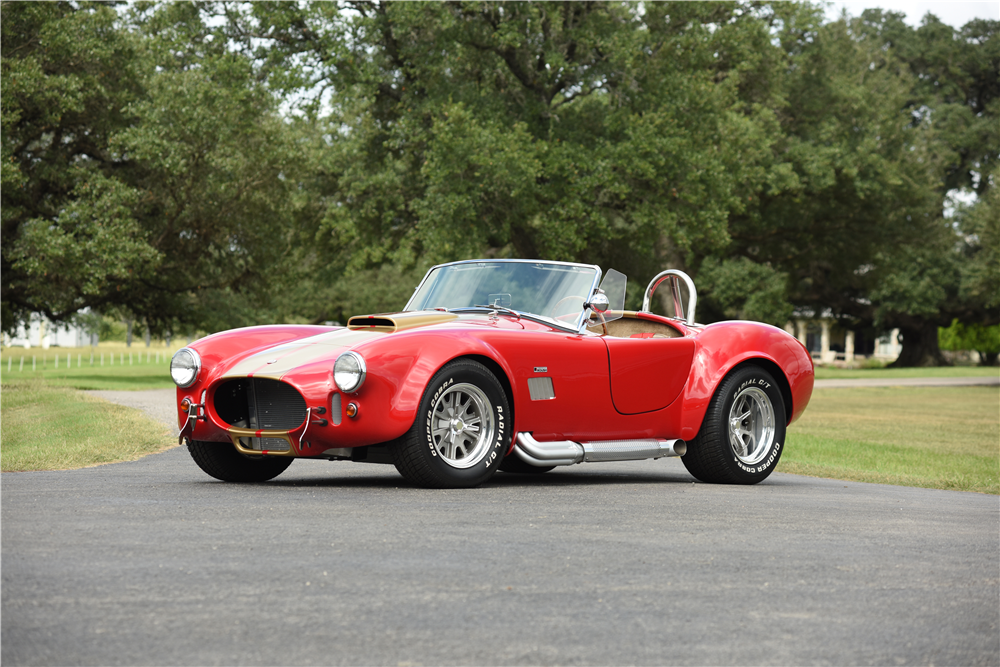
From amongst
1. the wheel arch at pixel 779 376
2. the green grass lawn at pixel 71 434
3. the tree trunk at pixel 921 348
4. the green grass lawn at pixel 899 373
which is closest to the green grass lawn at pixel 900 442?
the wheel arch at pixel 779 376

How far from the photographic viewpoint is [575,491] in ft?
24.2

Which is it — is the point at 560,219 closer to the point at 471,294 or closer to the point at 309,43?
the point at 309,43

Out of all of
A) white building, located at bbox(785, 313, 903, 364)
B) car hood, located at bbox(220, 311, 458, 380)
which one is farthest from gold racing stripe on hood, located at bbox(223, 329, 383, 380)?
white building, located at bbox(785, 313, 903, 364)

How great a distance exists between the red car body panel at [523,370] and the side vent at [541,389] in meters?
→ 0.02

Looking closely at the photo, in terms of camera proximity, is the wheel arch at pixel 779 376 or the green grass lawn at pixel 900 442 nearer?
the wheel arch at pixel 779 376

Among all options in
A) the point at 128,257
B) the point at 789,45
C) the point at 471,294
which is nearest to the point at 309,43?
the point at 128,257

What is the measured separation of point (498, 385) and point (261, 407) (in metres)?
1.52

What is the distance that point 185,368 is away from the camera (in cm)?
755

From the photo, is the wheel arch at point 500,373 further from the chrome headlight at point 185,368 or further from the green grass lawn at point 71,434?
the green grass lawn at point 71,434

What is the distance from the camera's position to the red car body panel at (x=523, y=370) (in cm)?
683

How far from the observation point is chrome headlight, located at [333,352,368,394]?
673 centimetres

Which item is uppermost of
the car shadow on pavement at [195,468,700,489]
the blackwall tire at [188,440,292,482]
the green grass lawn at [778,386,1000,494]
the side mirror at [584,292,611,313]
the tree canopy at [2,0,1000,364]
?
the tree canopy at [2,0,1000,364]

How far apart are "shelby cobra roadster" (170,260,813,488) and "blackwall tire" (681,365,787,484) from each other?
0.04ft

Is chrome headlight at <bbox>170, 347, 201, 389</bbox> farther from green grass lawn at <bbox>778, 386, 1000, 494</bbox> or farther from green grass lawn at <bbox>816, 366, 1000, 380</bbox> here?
green grass lawn at <bbox>816, 366, 1000, 380</bbox>
